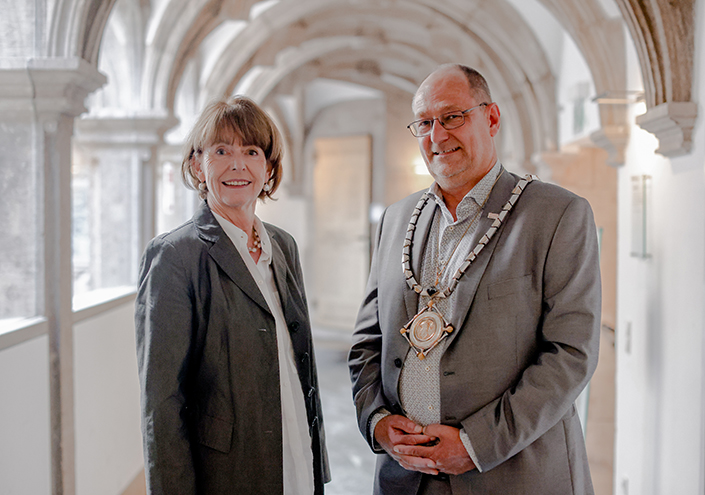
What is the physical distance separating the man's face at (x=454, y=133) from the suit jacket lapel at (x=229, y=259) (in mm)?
572

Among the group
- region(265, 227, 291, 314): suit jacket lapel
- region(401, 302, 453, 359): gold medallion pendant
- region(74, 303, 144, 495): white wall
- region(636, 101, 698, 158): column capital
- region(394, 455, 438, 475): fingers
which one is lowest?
region(74, 303, 144, 495): white wall

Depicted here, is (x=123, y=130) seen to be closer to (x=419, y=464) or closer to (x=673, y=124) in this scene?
(x=673, y=124)

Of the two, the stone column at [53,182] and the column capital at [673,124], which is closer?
the column capital at [673,124]

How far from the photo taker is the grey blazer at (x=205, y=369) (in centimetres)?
151

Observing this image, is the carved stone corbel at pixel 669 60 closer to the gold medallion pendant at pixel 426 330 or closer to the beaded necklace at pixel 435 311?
the beaded necklace at pixel 435 311

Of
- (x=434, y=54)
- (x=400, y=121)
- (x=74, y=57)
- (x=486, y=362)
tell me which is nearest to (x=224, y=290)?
(x=486, y=362)

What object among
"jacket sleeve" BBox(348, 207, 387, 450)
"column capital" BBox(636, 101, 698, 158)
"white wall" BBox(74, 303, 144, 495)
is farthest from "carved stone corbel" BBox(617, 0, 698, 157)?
"white wall" BBox(74, 303, 144, 495)

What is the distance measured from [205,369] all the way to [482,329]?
701mm

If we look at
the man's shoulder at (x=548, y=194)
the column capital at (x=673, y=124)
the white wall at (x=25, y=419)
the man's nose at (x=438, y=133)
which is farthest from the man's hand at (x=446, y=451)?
the white wall at (x=25, y=419)

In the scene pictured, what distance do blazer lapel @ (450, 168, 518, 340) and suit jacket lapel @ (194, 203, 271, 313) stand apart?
49cm

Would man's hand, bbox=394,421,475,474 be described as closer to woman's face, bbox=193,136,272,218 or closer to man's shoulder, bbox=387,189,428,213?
man's shoulder, bbox=387,189,428,213

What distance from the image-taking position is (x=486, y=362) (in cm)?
158

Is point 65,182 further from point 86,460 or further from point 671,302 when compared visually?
point 671,302

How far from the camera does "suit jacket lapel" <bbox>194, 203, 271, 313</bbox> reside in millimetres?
1604
